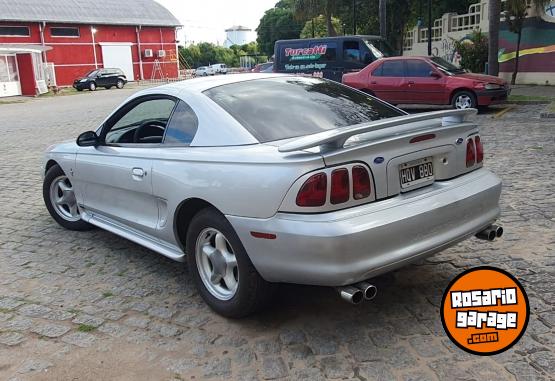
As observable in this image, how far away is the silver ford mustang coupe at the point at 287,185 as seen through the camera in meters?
2.96

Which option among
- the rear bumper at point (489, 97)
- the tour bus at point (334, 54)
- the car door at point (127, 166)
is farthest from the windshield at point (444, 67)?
the car door at point (127, 166)

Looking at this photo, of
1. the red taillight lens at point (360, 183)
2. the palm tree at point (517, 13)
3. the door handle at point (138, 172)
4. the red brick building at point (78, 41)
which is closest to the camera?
the red taillight lens at point (360, 183)

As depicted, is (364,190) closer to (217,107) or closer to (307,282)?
(307,282)

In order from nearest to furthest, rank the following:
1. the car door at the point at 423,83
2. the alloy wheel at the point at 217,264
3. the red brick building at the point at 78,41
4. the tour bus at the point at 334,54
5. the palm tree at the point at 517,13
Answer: the alloy wheel at the point at 217,264
the car door at the point at 423,83
the tour bus at the point at 334,54
the palm tree at the point at 517,13
the red brick building at the point at 78,41

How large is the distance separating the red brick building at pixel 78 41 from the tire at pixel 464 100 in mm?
30985

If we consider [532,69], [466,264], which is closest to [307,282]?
[466,264]

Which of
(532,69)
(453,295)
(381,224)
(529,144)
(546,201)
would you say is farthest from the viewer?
(532,69)

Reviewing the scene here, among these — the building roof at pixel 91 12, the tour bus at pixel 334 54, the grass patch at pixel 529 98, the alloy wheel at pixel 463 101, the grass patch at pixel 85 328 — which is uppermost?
the building roof at pixel 91 12

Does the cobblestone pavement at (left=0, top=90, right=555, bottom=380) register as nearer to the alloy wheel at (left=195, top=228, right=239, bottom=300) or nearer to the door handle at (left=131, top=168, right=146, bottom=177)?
the alloy wheel at (left=195, top=228, right=239, bottom=300)

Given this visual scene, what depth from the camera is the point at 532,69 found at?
68.2ft

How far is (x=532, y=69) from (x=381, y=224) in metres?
20.6

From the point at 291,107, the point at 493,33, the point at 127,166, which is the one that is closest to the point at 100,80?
the point at 493,33

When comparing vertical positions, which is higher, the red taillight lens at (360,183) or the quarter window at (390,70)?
the quarter window at (390,70)

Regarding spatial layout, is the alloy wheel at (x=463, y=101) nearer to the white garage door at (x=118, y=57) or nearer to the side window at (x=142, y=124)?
the side window at (x=142, y=124)
